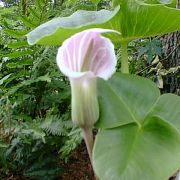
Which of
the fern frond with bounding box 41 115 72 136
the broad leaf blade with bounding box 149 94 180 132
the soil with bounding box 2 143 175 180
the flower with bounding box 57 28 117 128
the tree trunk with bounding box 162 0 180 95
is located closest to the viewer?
the flower with bounding box 57 28 117 128

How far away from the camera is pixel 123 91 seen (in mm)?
708

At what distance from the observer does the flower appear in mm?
577

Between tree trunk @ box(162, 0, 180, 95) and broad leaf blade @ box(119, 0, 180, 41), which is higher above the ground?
broad leaf blade @ box(119, 0, 180, 41)

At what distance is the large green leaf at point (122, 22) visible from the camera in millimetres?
640

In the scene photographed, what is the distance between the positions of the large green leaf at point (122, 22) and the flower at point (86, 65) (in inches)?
1.6

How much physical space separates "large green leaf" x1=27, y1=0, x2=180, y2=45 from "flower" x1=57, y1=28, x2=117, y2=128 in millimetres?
42

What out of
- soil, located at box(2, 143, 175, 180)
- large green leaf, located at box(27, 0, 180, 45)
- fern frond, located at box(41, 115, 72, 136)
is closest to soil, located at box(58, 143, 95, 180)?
soil, located at box(2, 143, 175, 180)

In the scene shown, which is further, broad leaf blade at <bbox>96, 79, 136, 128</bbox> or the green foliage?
the green foliage

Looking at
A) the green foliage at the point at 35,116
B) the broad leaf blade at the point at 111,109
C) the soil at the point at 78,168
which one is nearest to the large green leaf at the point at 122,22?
the broad leaf blade at the point at 111,109

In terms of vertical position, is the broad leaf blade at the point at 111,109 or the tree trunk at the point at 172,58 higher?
the broad leaf blade at the point at 111,109

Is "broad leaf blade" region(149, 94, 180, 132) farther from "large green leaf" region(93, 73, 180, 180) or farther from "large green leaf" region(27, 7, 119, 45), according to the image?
"large green leaf" region(27, 7, 119, 45)

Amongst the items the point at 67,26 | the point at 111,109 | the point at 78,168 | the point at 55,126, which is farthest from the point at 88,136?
the point at 78,168

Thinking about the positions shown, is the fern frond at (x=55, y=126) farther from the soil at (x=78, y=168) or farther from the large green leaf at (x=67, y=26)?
the large green leaf at (x=67, y=26)

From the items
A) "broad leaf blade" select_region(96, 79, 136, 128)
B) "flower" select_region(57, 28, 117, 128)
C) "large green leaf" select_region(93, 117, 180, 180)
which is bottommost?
"large green leaf" select_region(93, 117, 180, 180)
